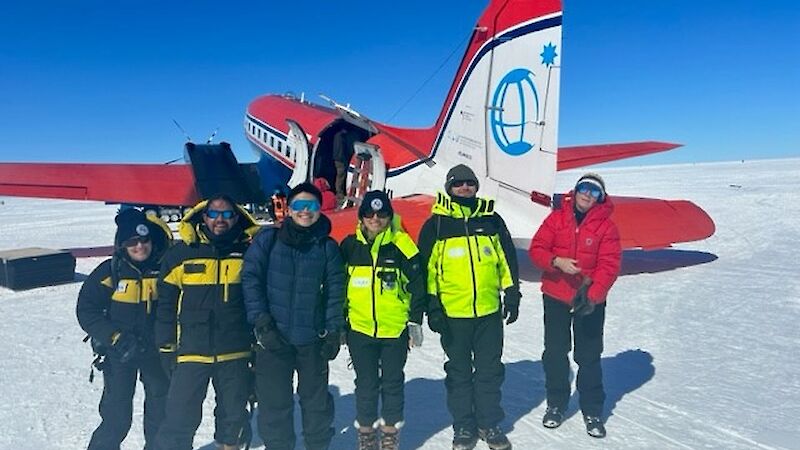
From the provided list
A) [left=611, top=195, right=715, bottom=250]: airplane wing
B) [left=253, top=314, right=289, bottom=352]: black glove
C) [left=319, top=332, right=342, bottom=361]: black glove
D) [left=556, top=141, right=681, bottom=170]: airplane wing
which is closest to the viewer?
[left=253, top=314, right=289, bottom=352]: black glove

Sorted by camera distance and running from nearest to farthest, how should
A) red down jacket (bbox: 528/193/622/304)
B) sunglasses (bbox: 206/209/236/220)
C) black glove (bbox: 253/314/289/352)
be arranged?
Result: black glove (bbox: 253/314/289/352) < sunglasses (bbox: 206/209/236/220) < red down jacket (bbox: 528/193/622/304)

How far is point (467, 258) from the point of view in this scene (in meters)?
4.06

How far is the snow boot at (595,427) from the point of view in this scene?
421cm

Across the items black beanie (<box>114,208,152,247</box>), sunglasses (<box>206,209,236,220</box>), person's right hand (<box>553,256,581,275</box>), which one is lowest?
person's right hand (<box>553,256,581,275</box>)

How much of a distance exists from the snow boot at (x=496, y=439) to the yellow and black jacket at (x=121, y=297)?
238cm

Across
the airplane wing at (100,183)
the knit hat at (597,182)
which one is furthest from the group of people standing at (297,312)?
the airplane wing at (100,183)

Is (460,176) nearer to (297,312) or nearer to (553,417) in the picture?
(297,312)

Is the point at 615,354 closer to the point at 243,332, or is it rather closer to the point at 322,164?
the point at 243,332

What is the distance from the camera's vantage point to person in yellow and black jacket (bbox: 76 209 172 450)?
11.8 feet

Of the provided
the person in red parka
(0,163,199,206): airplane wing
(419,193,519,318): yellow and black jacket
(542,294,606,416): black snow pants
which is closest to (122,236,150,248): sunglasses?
(419,193,519,318): yellow and black jacket

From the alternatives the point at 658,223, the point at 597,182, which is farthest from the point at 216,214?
the point at 658,223

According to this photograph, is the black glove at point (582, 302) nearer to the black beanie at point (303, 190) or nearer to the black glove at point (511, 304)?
the black glove at point (511, 304)

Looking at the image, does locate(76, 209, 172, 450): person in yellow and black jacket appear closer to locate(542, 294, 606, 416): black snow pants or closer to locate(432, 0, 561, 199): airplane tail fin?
locate(542, 294, 606, 416): black snow pants

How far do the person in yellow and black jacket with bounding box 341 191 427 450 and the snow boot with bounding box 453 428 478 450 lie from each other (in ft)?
1.46
